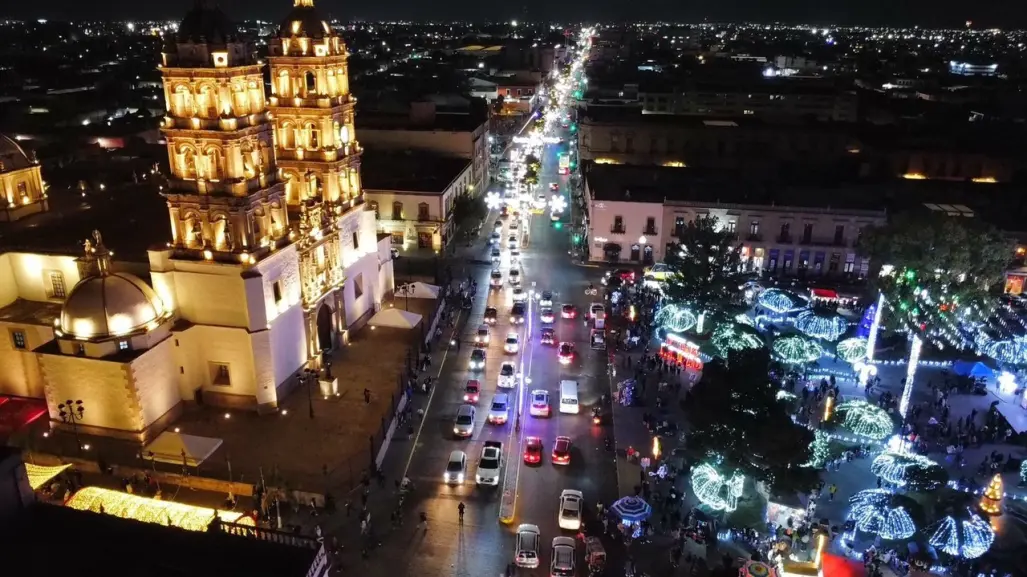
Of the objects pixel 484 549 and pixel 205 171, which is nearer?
pixel 484 549

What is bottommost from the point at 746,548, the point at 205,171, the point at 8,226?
the point at 746,548

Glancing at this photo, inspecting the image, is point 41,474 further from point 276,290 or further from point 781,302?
point 781,302

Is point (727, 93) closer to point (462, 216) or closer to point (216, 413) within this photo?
point (462, 216)

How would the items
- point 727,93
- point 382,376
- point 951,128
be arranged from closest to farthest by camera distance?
1. point 382,376
2. point 951,128
3. point 727,93

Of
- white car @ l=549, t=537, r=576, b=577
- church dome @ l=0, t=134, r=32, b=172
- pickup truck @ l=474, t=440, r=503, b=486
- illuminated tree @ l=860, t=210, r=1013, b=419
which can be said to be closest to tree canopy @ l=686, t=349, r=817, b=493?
white car @ l=549, t=537, r=576, b=577

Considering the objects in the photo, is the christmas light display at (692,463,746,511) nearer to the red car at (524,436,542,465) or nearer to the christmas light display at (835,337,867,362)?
the red car at (524,436,542,465)

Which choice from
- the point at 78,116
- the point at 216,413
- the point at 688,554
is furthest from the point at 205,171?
the point at 78,116

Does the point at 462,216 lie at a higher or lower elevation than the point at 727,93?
lower

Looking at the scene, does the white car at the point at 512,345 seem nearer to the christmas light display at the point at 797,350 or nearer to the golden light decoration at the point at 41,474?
the christmas light display at the point at 797,350
